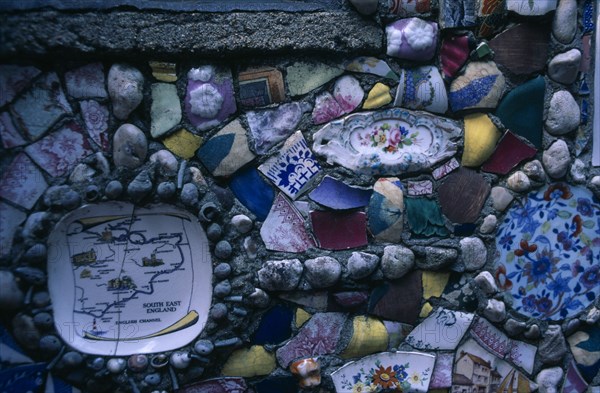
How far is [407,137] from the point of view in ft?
5.50

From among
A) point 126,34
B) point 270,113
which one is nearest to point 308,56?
point 270,113

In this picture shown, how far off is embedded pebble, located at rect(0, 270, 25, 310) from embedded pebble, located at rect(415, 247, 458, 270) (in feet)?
3.18

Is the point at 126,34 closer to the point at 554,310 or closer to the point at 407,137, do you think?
the point at 407,137

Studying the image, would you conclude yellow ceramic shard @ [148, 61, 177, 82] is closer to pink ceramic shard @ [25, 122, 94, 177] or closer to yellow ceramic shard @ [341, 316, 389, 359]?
pink ceramic shard @ [25, 122, 94, 177]

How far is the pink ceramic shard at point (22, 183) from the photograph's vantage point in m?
1.50

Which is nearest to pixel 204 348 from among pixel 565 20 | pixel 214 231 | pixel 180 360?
pixel 180 360

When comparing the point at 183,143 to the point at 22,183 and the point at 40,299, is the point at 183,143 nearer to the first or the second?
the point at 22,183

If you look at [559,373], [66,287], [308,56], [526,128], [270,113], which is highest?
[308,56]

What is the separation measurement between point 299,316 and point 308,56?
652 mm

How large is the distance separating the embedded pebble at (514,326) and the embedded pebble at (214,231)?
31.7 inches

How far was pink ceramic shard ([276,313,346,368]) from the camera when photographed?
64.9 inches

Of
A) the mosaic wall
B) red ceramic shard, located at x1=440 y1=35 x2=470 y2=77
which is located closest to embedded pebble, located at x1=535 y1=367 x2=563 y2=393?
the mosaic wall

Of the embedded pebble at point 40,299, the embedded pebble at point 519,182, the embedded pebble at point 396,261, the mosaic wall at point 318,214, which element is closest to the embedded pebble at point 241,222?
the mosaic wall at point 318,214

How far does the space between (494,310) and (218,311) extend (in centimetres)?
72
